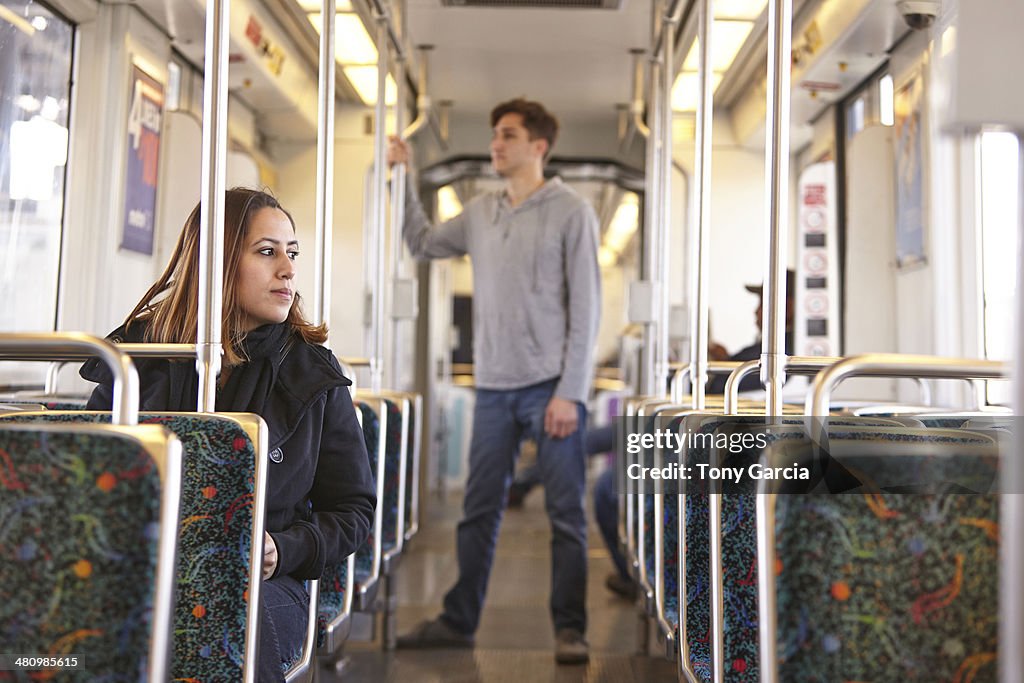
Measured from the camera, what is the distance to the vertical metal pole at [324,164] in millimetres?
2898

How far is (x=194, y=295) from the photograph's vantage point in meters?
2.03

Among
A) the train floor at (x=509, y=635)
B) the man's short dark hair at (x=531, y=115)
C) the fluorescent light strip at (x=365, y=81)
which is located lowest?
the train floor at (x=509, y=635)

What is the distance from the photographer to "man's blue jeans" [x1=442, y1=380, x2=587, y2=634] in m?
3.64

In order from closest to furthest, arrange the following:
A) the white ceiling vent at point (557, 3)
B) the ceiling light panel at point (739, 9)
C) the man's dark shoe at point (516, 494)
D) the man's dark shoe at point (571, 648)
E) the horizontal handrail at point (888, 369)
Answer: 1. the horizontal handrail at point (888, 369)
2. the man's dark shoe at point (571, 648)
3. the white ceiling vent at point (557, 3)
4. the ceiling light panel at point (739, 9)
5. the man's dark shoe at point (516, 494)

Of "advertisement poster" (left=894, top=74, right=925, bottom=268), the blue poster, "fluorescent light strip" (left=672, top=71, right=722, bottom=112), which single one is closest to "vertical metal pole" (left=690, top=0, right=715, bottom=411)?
the blue poster

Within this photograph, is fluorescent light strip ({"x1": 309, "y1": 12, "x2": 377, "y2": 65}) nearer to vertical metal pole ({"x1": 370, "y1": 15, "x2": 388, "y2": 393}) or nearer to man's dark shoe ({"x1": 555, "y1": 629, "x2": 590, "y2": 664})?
vertical metal pole ({"x1": 370, "y1": 15, "x2": 388, "y2": 393})

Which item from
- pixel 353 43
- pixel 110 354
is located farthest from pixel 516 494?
pixel 110 354

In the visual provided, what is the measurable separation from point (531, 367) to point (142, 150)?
1.56 m

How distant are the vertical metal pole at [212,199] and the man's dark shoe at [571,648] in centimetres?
201

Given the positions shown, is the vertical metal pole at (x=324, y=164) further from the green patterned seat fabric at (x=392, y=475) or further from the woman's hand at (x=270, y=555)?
the woman's hand at (x=270, y=555)

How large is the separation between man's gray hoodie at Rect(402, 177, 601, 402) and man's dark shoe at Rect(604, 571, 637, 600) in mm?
1544

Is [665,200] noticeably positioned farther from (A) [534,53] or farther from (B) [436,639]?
(A) [534,53]

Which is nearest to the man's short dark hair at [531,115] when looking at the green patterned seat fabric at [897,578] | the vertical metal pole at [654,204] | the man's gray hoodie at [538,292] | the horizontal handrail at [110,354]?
the man's gray hoodie at [538,292]

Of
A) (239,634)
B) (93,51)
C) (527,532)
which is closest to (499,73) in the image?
(527,532)
